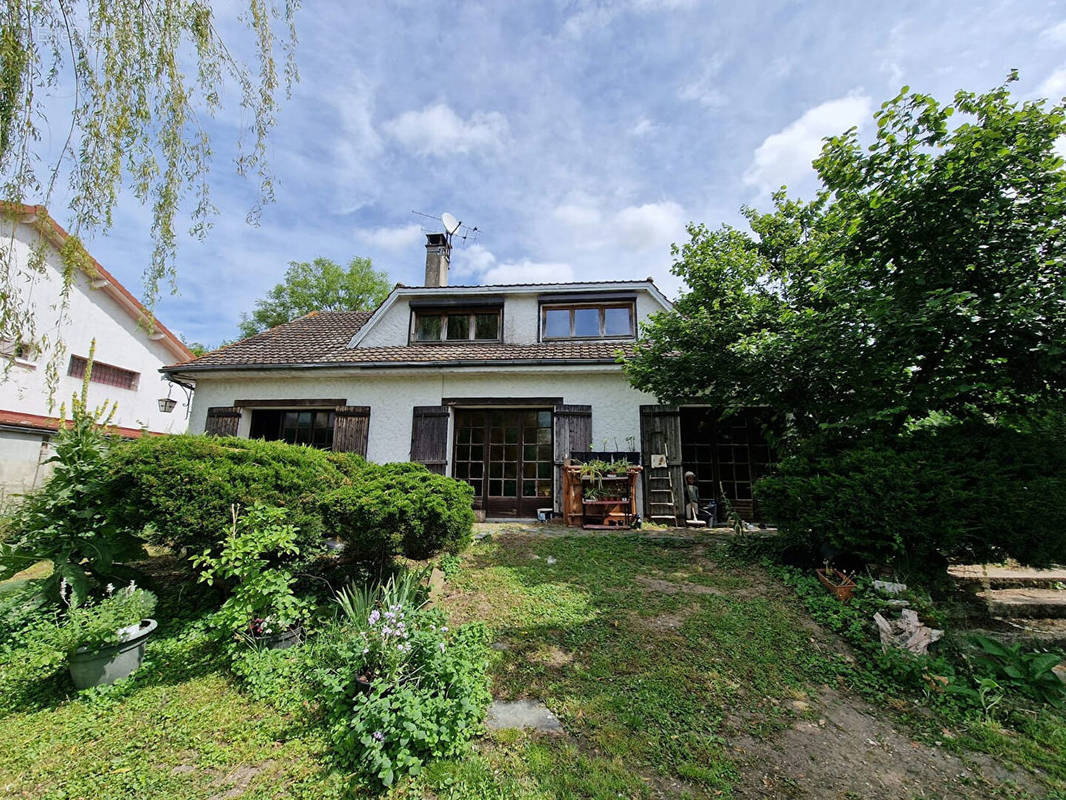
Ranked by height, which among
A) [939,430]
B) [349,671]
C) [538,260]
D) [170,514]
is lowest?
[349,671]

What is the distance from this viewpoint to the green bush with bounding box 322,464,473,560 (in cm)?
356

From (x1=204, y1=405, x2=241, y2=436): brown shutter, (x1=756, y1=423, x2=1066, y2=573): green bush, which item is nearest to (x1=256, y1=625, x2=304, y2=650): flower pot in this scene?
(x1=756, y1=423, x2=1066, y2=573): green bush

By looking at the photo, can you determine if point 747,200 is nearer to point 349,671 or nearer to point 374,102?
point 374,102

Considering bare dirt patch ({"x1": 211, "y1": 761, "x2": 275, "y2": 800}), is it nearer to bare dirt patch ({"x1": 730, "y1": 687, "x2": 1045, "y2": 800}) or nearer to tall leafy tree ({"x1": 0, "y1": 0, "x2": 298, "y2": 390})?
bare dirt patch ({"x1": 730, "y1": 687, "x2": 1045, "y2": 800})

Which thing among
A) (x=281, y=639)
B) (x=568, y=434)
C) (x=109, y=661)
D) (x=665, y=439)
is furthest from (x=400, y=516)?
(x=665, y=439)

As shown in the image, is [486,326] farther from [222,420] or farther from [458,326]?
[222,420]

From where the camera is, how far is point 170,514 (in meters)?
3.42

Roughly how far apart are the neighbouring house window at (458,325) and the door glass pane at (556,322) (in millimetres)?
1166

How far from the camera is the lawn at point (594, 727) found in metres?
2.14

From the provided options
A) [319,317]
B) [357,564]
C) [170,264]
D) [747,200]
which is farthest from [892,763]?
[319,317]

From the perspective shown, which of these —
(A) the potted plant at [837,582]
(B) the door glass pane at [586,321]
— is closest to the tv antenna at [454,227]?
(B) the door glass pane at [586,321]

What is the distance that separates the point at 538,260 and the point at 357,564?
32.2 ft

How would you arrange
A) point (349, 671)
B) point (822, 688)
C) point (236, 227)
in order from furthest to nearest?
point (236, 227), point (822, 688), point (349, 671)

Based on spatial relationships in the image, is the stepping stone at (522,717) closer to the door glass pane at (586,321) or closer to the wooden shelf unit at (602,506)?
the wooden shelf unit at (602,506)
